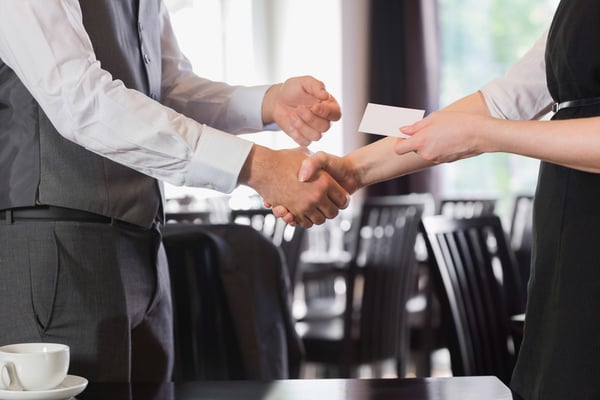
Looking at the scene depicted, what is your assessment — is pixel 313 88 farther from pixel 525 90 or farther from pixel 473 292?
pixel 473 292

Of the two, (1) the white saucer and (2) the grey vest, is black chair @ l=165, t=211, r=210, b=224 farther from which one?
(1) the white saucer

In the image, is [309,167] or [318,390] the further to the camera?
[309,167]

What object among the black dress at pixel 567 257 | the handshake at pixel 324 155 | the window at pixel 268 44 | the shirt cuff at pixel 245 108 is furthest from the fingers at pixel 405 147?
the window at pixel 268 44

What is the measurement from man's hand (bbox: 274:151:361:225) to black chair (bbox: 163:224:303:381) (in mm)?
307

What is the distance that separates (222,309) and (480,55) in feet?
18.7

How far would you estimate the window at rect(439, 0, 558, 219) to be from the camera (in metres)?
7.22

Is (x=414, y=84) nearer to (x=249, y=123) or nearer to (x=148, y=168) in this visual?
(x=249, y=123)

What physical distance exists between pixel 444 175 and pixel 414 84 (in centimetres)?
72

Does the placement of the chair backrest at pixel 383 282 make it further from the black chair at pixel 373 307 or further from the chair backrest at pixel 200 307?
the chair backrest at pixel 200 307

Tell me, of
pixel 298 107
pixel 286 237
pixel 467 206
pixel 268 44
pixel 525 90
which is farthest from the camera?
pixel 268 44

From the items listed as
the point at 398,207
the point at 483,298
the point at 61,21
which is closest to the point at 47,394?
the point at 61,21

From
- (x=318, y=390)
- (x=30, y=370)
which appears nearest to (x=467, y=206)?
(x=318, y=390)

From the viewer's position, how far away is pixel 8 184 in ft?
4.60

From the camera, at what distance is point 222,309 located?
6.72 ft
